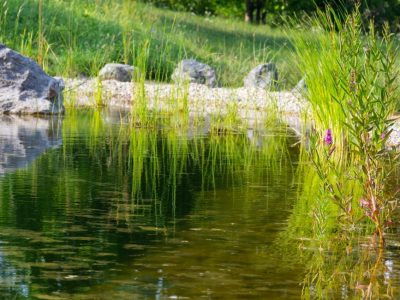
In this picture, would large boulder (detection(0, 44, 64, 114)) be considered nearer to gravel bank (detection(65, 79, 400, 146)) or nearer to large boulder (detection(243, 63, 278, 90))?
gravel bank (detection(65, 79, 400, 146))

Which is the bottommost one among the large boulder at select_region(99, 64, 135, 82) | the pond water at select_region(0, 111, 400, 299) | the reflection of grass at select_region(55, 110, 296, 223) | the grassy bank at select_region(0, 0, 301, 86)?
the pond water at select_region(0, 111, 400, 299)

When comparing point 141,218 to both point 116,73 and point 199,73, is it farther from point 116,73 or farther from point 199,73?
point 199,73

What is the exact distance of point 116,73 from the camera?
56.4 ft

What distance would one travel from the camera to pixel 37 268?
167 inches

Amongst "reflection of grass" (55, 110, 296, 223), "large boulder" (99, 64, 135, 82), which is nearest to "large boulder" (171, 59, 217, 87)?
"large boulder" (99, 64, 135, 82)

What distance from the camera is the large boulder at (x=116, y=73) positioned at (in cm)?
1712

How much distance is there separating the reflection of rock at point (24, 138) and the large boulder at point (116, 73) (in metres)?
5.49

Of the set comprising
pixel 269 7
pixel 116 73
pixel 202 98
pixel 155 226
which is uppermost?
pixel 269 7

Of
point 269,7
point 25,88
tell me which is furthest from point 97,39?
point 269,7

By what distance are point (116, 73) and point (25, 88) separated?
4.91 meters

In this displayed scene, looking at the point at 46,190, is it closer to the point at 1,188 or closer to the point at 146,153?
the point at 1,188

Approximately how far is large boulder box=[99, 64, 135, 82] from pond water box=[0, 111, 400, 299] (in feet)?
26.4

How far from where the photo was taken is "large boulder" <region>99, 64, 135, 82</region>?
17125mm

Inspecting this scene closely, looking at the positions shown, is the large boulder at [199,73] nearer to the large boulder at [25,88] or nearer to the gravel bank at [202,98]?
the gravel bank at [202,98]
